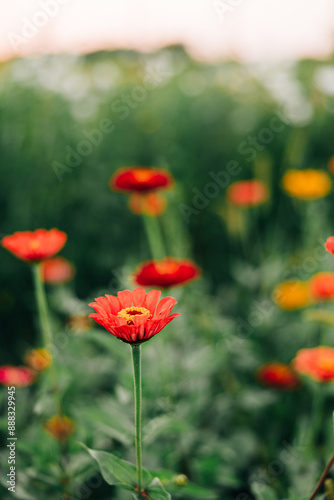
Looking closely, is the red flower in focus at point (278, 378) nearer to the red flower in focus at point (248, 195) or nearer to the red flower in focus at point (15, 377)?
the red flower in focus at point (15, 377)

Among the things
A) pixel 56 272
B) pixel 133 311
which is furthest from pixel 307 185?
pixel 133 311

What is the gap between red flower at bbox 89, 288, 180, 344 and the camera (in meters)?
0.56

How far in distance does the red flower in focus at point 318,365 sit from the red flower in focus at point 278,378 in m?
0.28

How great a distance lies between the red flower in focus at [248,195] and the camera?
6.99ft

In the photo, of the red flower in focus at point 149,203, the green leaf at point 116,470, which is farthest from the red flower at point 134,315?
the red flower in focus at point 149,203

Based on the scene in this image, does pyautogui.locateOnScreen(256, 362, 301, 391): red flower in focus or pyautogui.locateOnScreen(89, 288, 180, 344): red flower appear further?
pyautogui.locateOnScreen(256, 362, 301, 391): red flower in focus

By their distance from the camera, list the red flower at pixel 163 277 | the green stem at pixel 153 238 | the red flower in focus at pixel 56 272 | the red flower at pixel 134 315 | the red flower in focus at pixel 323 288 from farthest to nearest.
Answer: the red flower in focus at pixel 56 272, the green stem at pixel 153 238, the red flower in focus at pixel 323 288, the red flower at pixel 163 277, the red flower at pixel 134 315

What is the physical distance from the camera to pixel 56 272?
1.84m

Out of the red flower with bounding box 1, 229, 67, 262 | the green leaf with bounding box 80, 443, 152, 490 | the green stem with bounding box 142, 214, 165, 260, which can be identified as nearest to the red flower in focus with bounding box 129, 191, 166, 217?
the green stem with bounding box 142, 214, 165, 260

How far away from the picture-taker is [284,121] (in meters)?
2.90

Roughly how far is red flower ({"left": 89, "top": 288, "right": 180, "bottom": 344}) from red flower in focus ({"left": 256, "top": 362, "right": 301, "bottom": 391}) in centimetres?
85

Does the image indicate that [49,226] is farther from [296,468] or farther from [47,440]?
[296,468]

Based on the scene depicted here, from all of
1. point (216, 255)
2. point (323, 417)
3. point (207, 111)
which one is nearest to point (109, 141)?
point (207, 111)

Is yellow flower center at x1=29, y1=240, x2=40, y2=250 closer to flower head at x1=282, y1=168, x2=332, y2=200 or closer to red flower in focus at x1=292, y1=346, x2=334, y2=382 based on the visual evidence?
red flower in focus at x1=292, y1=346, x2=334, y2=382
